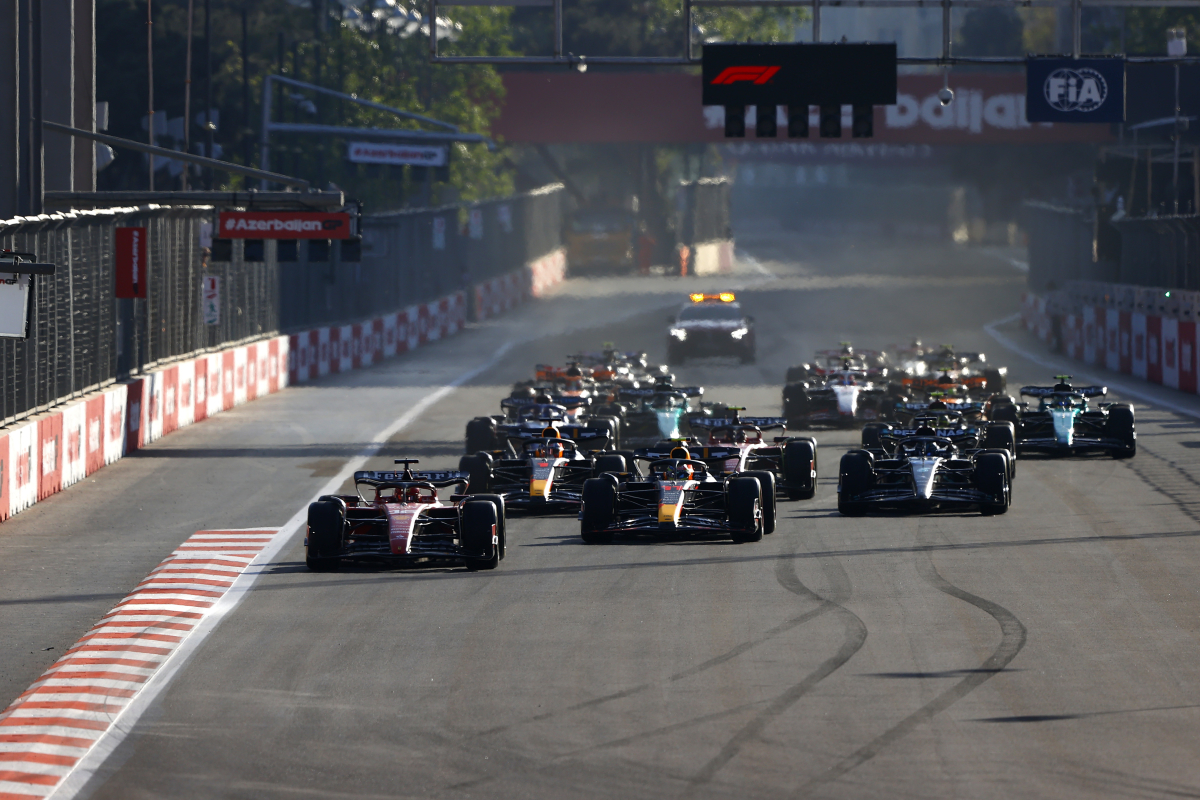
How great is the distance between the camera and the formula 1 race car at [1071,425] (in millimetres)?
22484

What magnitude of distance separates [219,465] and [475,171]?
41.1 meters

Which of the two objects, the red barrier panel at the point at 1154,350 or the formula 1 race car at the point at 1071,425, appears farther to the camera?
the red barrier panel at the point at 1154,350

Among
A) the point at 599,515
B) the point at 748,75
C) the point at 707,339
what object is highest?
the point at 748,75

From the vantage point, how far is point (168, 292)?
2717 cm

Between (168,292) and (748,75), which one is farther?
(168,292)

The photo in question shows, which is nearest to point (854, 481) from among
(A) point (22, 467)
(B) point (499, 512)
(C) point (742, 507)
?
(C) point (742, 507)

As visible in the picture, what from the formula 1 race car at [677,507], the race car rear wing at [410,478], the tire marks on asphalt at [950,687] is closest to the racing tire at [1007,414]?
the formula 1 race car at [677,507]

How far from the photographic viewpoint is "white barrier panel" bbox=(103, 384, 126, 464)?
22.1 meters

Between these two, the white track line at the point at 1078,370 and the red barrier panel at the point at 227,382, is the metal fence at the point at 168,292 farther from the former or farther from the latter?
the white track line at the point at 1078,370

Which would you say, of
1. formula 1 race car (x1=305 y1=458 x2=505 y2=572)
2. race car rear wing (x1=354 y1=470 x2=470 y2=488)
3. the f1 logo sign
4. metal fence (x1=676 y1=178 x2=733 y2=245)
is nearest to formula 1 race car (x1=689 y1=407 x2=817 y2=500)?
race car rear wing (x1=354 y1=470 x2=470 y2=488)

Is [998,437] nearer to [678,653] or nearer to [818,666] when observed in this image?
[678,653]

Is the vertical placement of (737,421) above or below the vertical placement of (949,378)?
below

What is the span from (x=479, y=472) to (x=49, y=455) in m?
4.42

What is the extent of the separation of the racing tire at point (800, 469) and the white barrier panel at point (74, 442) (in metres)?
7.44
